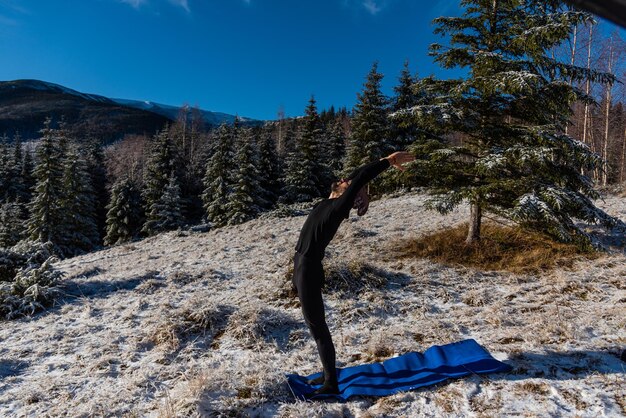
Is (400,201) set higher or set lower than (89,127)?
lower

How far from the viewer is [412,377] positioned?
402 centimetres

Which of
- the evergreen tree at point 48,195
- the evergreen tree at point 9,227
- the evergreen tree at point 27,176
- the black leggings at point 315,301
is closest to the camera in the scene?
Answer: the black leggings at point 315,301

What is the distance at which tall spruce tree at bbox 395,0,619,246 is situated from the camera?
6.71 metres

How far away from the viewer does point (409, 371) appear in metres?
4.16

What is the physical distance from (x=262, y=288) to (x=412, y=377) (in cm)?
411

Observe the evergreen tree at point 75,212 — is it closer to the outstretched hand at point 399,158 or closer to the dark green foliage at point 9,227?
the dark green foliage at point 9,227

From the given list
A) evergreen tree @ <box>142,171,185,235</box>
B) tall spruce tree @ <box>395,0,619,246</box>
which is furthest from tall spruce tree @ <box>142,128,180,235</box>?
tall spruce tree @ <box>395,0,619,246</box>

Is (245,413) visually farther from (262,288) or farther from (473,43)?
(473,43)

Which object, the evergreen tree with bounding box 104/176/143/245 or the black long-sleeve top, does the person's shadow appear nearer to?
the black long-sleeve top

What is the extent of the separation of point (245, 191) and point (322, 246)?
2618 cm

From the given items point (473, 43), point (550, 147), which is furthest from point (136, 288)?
point (473, 43)

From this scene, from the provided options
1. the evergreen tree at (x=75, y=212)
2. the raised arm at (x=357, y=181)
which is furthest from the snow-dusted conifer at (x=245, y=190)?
the raised arm at (x=357, y=181)

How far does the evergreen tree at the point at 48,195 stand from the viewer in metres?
28.1

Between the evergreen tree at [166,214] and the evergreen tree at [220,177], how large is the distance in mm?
2813
